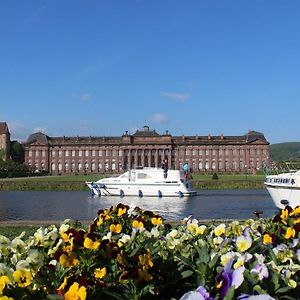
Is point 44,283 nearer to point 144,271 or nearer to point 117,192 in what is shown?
point 144,271

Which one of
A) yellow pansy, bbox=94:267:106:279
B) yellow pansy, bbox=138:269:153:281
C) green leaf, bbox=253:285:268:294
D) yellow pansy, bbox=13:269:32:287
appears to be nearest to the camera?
green leaf, bbox=253:285:268:294

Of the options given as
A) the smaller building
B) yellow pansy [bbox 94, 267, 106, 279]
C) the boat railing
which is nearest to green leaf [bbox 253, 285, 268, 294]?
yellow pansy [bbox 94, 267, 106, 279]

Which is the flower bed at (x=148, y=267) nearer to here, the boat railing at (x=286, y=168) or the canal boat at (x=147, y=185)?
the boat railing at (x=286, y=168)

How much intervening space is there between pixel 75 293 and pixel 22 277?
73cm

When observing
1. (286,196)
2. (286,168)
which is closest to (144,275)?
(286,196)

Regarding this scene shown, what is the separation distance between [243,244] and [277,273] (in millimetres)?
802

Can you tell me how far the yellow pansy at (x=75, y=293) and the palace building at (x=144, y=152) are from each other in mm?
143133

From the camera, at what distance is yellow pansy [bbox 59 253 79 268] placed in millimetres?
4273

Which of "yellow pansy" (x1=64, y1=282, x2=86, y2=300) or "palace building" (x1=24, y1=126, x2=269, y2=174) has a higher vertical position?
"palace building" (x1=24, y1=126, x2=269, y2=174)

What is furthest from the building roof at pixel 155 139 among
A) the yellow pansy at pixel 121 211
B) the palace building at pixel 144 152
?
the yellow pansy at pixel 121 211

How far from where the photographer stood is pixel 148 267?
4.44 metres

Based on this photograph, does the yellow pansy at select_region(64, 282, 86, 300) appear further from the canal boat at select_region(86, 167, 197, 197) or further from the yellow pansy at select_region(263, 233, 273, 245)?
the canal boat at select_region(86, 167, 197, 197)

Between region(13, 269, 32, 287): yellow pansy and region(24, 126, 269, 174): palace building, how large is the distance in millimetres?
142590

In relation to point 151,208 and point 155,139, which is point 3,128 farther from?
point 151,208
